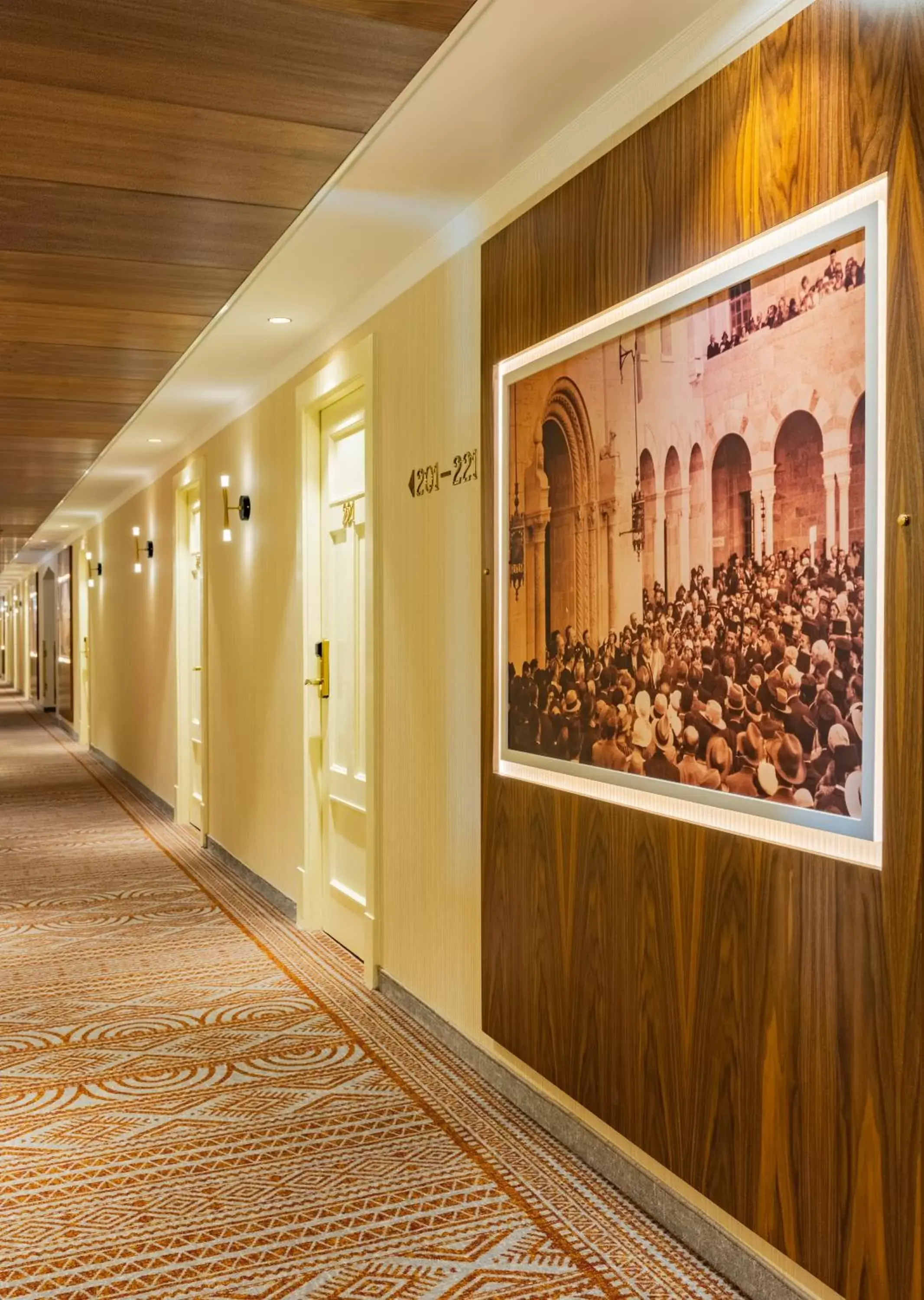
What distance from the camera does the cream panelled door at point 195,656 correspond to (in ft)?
26.1

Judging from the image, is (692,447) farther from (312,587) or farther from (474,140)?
(312,587)

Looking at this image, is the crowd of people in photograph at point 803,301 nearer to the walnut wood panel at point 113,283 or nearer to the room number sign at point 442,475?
the room number sign at point 442,475

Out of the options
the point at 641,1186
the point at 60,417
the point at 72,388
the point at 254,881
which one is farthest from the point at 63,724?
the point at 641,1186

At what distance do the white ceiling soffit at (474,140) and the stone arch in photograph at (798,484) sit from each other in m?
0.79

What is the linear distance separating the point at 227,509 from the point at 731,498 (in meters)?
4.68

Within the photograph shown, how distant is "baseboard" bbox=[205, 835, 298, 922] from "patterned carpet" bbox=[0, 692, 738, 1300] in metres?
0.40

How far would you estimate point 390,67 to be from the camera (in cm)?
262

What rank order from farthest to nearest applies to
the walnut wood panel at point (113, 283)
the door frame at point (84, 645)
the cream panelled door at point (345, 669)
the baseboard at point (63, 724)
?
the baseboard at point (63, 724), the door frame at point (84, 645), the cream panelled door at point (345, 669), the walnut wood panel at point (113, 283)

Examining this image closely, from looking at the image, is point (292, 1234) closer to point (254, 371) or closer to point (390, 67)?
point (390, 67)

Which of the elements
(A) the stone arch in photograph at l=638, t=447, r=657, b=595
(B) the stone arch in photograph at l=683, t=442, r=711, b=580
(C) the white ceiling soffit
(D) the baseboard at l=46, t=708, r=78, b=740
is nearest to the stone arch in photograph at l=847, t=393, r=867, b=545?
(B) the stone arch in photograph at l=683, t=442, r=711, b=580

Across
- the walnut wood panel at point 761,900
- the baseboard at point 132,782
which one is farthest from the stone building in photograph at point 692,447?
the baseboard at point 132,782

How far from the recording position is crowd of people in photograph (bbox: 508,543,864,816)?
2070 mm

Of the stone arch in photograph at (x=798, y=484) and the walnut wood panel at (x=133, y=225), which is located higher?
the walnut wood panel at (x=133, y=225)

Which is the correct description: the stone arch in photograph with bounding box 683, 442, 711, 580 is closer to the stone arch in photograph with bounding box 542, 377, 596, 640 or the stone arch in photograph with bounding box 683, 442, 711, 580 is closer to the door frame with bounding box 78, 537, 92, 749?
the stone arch in photograph with bounding box 542, 377, 596, 640
